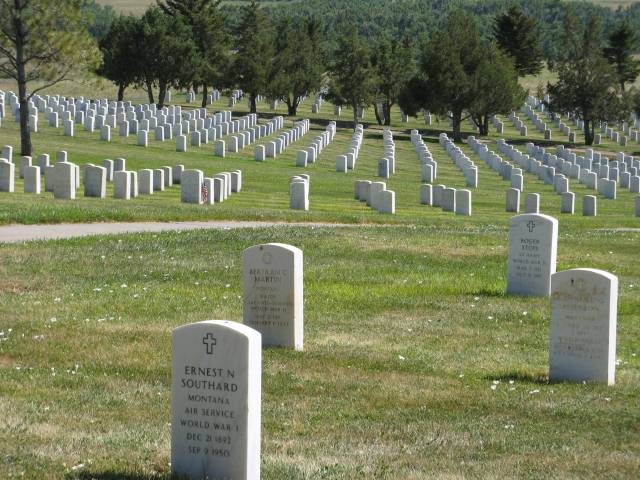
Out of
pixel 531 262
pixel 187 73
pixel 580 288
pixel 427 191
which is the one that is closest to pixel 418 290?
pixel 531 262

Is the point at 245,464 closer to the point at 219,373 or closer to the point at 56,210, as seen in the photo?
the point at 219,373

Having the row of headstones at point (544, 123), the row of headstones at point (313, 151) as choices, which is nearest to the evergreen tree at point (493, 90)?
the row of headstones at point (544, 123)

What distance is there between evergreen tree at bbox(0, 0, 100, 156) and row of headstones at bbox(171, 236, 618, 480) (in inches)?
1077

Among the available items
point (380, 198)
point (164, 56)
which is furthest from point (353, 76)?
point (380, 198)

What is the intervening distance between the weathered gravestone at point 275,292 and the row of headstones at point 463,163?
116 ft

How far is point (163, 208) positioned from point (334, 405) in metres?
18.0

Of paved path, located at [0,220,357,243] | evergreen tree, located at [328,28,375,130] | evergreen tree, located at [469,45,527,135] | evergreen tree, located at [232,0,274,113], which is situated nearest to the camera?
paved path, located at [0,220,357,243]

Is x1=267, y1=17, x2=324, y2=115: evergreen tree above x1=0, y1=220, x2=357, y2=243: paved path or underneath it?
above

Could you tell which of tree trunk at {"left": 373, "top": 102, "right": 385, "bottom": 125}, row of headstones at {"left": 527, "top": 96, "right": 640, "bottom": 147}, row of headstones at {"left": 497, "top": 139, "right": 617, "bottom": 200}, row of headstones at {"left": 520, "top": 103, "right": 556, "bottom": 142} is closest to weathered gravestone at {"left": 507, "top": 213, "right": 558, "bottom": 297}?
row of headstones at {"left": 497, "top": 139, "right": 617, "bottom": 200}

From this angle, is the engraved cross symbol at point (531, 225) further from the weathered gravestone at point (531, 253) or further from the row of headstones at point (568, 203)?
the row of headstones at point (568, 203)

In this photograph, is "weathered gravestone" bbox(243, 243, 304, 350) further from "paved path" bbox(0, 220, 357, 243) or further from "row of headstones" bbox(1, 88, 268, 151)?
"row of headstones" bbox(1, 88, 268, 151)

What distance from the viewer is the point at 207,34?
8650 cm

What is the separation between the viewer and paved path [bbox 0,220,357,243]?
22625 millimetres

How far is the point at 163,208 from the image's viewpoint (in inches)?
1119
